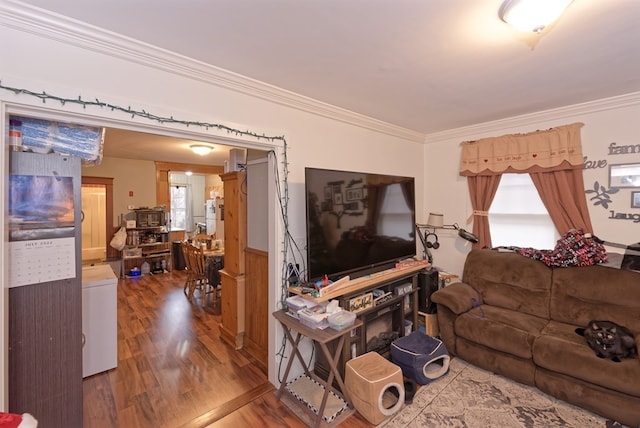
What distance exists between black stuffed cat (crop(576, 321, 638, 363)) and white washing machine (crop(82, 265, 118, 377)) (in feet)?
12.8

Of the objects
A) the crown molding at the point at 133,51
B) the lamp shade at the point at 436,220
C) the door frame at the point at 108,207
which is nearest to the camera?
the crown molding at the point at 133,51

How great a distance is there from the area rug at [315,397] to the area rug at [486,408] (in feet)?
1.13

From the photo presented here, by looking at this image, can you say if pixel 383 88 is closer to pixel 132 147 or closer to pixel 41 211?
pixel 41 211

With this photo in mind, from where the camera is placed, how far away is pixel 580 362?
2.04m

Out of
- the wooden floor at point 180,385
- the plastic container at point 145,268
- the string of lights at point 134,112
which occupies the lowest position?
the wooden floor at point 180,385

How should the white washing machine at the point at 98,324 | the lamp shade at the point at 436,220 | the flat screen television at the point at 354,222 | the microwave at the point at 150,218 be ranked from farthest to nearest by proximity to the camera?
1. the microwave at the point at 150,218
2. the lamp shade at the point at 436,220
3. the white washing machine at the point at 98,324
4. the flat screen television at the point at 354,222

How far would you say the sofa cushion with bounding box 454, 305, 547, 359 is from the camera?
2.34 metres

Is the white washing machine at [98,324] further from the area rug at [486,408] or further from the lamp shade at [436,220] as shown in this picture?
the lamp shade at [436,220]

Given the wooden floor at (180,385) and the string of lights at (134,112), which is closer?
the string of lights at (134,112)

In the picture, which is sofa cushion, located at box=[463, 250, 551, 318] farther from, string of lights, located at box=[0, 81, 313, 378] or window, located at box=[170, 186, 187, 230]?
window, located at box=[170, 186, 187, 230]

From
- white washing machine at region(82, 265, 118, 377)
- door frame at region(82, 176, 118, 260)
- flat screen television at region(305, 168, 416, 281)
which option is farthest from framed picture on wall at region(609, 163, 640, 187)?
door frame at region(82, 176, 118, 260)

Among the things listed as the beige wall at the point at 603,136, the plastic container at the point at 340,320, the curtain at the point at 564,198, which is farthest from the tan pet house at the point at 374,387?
the beige wall at the point at 603,136

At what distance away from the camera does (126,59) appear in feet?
5.43

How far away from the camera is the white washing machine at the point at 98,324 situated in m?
2.55
